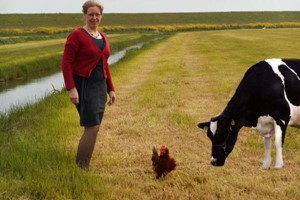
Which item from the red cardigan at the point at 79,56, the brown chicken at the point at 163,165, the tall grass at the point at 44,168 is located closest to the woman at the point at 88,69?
the red cardigan at the point at 79,56

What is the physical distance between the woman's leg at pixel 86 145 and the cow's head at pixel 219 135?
163 centimetres

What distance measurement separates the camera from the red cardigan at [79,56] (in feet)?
20.7

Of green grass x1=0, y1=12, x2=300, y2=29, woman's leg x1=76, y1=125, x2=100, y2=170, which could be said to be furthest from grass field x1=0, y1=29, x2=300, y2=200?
green grass x1=0, y1=12, x2=300, y2=29

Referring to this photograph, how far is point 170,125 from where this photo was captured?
10266 millimetres

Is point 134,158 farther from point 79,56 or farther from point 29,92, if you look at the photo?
point 29,92

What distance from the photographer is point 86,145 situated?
6734 millimetres

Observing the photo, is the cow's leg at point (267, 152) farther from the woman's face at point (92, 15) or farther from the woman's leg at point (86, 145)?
the woman's face at point (92, 15)

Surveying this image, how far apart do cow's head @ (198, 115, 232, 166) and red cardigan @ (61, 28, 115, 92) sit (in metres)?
1.83

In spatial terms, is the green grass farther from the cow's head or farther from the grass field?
the cow's head

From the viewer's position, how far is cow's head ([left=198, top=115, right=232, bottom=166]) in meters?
6.23

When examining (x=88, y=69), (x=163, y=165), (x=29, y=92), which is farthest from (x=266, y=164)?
(x=29, y=92)

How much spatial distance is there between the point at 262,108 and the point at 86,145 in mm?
2650

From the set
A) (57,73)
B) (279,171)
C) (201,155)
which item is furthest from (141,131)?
(57,73)
